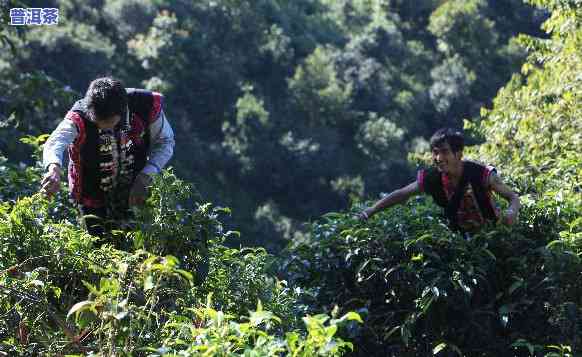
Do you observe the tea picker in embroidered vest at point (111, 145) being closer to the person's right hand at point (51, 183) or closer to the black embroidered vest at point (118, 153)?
the black embroidered vest at point (118, 153)

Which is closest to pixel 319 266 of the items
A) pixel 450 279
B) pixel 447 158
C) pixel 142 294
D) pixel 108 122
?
pixel 450 279

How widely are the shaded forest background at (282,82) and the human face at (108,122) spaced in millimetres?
26240

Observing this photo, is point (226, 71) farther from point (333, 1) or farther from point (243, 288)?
point (243, 288)

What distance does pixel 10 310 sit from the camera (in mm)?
3156

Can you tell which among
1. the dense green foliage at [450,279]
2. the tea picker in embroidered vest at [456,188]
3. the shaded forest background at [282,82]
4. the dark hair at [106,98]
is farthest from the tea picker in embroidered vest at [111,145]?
the shaded forest background at [282,82]

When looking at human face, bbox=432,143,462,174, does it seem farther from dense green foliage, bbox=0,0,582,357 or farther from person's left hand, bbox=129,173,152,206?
person's left hand, bbox=129,173,152,206

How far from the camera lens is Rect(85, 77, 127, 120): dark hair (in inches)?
163

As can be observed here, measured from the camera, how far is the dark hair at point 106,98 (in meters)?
4.15

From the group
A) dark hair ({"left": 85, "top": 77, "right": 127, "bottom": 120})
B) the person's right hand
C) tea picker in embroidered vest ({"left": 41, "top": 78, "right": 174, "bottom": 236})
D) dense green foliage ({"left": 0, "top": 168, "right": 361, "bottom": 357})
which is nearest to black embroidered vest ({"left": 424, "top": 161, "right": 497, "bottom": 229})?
dense green foliage ({"left": 0, "top": 168, "right": 361, "bottom": 357})

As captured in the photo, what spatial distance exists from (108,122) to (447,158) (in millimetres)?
1764

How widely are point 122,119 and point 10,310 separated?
1464 millimetres

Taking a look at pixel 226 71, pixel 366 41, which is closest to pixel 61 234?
pixel 226 71

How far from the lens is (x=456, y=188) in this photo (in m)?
5.12

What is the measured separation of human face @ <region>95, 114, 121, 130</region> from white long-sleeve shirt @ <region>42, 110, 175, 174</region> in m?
0.10
